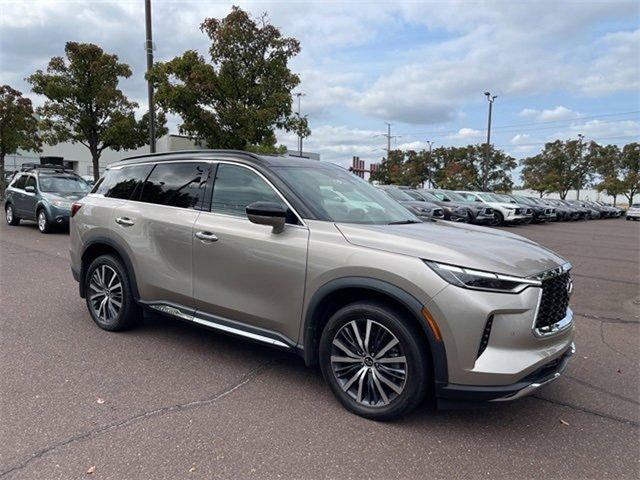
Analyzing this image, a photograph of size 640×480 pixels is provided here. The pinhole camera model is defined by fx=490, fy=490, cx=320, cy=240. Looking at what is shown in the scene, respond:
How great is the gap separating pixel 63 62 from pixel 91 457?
21588 millimetres

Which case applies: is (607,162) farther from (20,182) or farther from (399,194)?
(20,182)

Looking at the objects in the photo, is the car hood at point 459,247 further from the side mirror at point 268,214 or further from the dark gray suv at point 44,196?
the dark gray suv at point 44,196

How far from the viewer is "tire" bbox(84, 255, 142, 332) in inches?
189

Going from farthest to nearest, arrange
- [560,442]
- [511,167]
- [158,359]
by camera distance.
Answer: [511,167] < [158,359] < [560,442]

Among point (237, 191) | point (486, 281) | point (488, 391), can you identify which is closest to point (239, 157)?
point (237, 191)

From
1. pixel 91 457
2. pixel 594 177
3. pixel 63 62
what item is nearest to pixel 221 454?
pixel 91 457

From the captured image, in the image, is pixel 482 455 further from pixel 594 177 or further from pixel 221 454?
pixel 594 177

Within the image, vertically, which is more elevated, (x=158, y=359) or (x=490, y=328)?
(x=490, y=328)

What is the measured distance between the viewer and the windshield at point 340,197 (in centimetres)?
377

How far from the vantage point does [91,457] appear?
110 inches

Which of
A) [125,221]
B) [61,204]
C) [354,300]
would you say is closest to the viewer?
[354,300]

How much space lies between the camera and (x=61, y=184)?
13.8 metres

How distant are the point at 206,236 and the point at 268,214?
0.78 m

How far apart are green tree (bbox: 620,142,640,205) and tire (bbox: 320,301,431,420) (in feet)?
226
